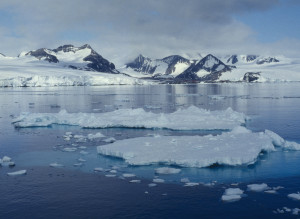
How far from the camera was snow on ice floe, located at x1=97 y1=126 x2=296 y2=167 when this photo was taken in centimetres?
1692

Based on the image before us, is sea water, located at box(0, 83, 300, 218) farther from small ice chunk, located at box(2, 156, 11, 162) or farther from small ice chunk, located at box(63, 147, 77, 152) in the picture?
small ice chunk, located at box(2, 156, 11, 162)

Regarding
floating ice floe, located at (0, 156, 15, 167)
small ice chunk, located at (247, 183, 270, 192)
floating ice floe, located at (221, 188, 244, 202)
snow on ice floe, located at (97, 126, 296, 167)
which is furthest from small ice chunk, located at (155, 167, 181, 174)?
floating ice floe, located at (0, 156, 15, 167)

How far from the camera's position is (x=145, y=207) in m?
12.3

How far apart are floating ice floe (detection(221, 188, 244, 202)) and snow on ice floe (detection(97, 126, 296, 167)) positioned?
10.9ft

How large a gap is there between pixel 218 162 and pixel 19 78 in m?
140

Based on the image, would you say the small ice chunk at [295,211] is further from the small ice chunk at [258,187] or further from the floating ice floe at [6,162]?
the floating ice floe at [6,162]

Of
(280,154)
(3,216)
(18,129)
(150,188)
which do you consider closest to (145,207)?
(150,188)

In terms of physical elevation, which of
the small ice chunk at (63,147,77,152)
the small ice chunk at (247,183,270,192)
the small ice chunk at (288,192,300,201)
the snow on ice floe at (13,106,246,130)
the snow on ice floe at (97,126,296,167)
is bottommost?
the small ice chunk at (288,192,300,201)

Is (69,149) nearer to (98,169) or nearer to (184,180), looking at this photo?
(98,169)

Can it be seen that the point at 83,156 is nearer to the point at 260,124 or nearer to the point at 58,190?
the point at 58,190

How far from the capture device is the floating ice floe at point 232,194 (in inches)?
504

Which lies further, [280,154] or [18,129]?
[18,129]

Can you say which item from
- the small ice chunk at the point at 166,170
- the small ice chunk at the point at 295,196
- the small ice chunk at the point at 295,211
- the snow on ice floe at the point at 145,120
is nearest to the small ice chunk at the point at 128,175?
the small ice chunk at the point at 166,170

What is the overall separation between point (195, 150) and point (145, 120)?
11.4 metres
